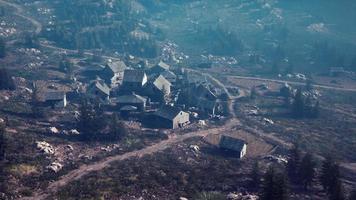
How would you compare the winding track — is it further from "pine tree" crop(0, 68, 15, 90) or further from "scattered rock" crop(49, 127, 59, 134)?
"pine tree" crop(0, 68, 15, 90)

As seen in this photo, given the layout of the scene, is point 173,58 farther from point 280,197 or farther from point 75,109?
point 280,197

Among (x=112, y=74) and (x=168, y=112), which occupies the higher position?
(x=112, y=74)

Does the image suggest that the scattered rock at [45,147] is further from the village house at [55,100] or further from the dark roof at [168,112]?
the dark roof at [168,112]

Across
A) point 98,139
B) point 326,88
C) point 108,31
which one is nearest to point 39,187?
point 98,139

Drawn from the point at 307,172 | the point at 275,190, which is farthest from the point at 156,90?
the point at 275,190

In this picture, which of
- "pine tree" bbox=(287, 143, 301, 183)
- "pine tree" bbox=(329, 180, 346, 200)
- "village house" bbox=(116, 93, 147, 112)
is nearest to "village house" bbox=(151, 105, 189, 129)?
"village house" bbox=(116, 93, 147, 112)

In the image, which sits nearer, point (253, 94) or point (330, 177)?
point (330, 177)

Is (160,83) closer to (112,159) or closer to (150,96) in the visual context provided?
(150,96)
